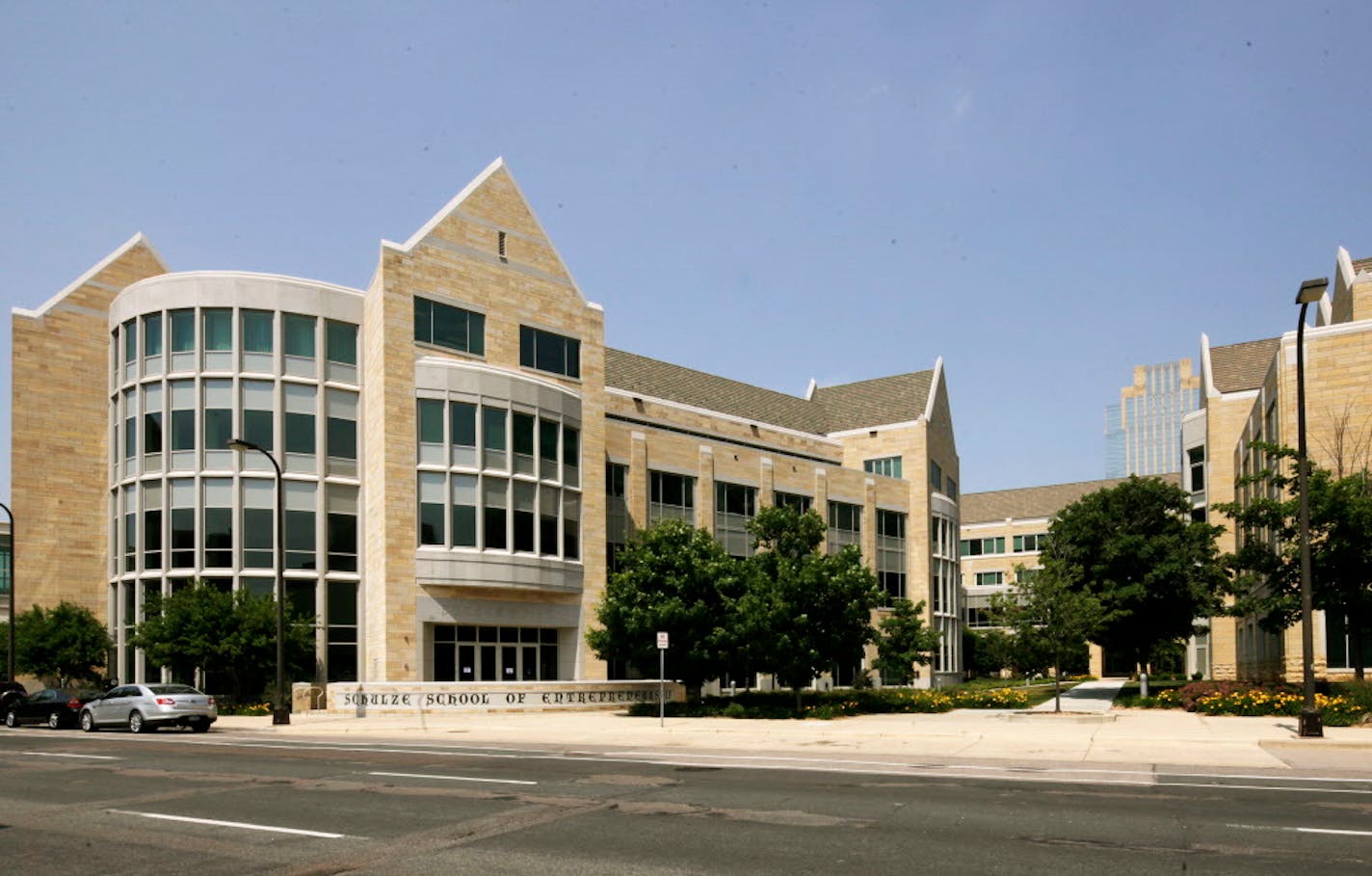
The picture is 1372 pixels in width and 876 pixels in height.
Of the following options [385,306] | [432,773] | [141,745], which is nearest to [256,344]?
[385,306]

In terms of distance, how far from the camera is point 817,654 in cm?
3544

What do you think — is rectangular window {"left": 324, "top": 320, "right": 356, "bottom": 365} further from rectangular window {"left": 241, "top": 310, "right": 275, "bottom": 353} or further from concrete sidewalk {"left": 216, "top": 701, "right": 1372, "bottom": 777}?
concrete sidewalk {"left": 216, "top": 701, "right": 1372, "bottom": 777}

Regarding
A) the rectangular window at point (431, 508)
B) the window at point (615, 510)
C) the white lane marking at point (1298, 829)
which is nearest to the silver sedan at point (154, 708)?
the rectangular window at point (431, 508)

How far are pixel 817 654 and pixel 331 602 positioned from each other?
1807 centimetres

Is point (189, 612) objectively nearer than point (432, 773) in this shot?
No

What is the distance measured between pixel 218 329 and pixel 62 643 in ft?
44.5

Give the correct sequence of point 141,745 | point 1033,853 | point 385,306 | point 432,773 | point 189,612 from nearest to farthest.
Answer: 1. point 1033,853
2. point 432,773
3. point 141,745
4. point 189,612
5. point 385,306

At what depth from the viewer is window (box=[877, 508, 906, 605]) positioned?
65312 mm

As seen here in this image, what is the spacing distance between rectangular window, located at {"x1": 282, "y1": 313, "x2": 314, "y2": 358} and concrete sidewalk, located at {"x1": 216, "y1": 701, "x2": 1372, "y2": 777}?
1339cm

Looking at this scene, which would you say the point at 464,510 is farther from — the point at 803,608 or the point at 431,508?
the point at 803,608

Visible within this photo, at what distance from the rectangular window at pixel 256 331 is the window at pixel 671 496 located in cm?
1683

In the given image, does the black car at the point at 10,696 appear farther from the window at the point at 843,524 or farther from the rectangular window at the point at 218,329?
the window at the point at 843,524

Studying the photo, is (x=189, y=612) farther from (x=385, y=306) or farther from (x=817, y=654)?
(x=817, y=654)

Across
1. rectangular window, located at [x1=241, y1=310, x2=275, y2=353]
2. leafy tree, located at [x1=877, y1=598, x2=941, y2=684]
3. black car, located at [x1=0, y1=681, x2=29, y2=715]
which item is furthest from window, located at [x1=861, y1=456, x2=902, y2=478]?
black car, located at [x1=0, y1=681, x2=29, y2=715]
